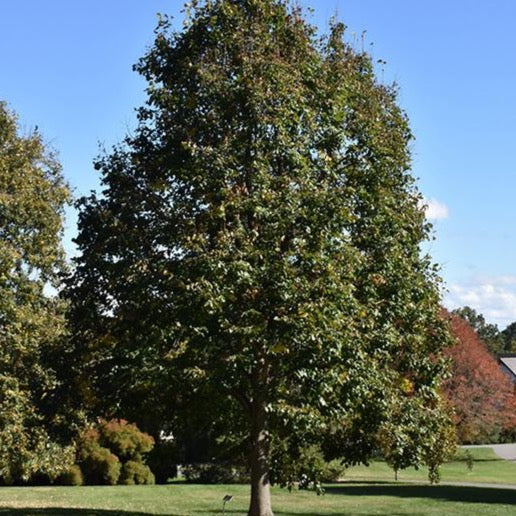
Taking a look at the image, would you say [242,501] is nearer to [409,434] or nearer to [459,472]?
[409,434]

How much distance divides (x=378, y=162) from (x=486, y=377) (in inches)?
1383

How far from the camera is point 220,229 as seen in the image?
15.7 metres

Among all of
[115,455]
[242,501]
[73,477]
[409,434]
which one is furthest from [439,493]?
[73,477]

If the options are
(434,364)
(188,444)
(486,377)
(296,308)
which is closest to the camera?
(296,308)

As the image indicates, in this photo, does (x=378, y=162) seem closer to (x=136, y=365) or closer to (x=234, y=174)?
(x=234, y=174)

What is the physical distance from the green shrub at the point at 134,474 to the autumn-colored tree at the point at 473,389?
66.8 ft

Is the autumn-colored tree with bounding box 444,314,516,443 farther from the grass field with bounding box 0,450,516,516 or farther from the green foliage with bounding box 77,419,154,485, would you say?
the green foliage with bounding box 77,419,154,485

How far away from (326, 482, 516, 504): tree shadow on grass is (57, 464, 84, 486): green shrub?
34.8 feet

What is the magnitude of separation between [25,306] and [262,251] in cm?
808

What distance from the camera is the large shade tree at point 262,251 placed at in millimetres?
14742

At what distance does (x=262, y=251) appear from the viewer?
48.8ft

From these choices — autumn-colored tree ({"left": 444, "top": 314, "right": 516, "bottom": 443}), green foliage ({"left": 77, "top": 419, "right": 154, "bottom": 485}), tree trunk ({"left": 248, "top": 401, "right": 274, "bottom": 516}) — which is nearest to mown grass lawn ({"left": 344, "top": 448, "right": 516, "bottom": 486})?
autumn-colored tree ({"left": 444, "top": 314, "right": 516, "bottom": 443})

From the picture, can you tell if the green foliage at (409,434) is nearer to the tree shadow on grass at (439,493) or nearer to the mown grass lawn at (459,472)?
the tree shadow on grass at (439,493)

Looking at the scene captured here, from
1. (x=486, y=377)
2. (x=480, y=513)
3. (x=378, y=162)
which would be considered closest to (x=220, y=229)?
(x=378, y=162)
